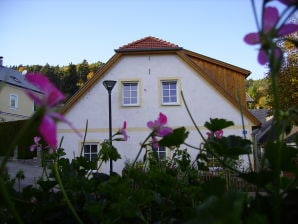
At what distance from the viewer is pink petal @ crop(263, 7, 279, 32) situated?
1.60ft

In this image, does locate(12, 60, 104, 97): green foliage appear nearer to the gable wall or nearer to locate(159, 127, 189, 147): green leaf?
the gable wall

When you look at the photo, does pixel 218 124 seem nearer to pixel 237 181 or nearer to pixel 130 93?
pixel 237 181

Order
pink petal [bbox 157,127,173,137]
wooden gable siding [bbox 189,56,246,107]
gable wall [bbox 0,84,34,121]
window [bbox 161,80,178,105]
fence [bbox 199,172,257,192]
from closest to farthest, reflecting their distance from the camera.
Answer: fence [bbox 199,172,257,192], pink petal [bbox 157,127,173,137], window [bbox 161,80,178,105], wooden gable siding [bbox 189,56,246,107], gable wall [bbox 0,84,34,121]

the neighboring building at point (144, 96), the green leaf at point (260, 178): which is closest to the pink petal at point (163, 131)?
the green leaf at point (260, 178)

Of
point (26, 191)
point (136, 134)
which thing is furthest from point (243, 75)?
point (26, 191)

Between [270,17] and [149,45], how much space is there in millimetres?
17153

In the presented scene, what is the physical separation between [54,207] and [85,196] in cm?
7

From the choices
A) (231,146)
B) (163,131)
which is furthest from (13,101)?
(231,146)

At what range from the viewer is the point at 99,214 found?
657 mm

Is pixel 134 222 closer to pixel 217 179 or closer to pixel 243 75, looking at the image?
pixel 217 179

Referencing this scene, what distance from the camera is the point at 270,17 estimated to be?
49 centimetres

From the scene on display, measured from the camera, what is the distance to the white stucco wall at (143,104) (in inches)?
651

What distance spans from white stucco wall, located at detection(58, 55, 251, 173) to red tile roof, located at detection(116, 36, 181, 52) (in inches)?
17.7

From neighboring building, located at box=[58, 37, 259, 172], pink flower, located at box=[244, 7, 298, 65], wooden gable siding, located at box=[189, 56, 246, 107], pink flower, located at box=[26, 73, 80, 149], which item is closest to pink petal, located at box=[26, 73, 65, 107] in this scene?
pink flower, located at box=[26, 73, 80, 149]
